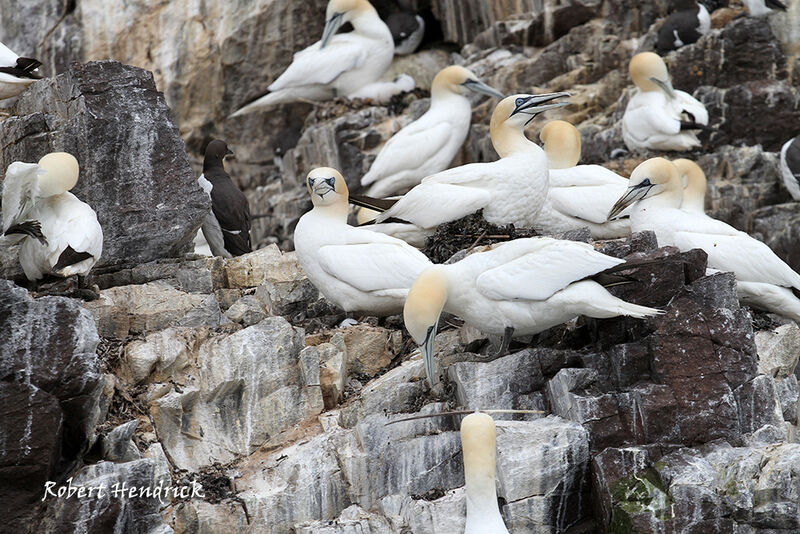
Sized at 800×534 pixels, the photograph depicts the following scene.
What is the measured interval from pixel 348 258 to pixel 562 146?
3.20 metres

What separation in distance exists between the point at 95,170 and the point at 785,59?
Answer: 715cm

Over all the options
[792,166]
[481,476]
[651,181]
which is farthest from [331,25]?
[481,476]

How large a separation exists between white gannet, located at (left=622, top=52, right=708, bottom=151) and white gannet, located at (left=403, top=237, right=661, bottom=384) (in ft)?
16.6

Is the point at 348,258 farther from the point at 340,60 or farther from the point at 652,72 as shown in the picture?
the point at 340,60

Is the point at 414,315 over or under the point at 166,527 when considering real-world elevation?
over

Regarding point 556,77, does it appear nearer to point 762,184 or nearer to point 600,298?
point 762,184

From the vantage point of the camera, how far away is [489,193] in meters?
9.32

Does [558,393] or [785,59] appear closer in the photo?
[558,393]

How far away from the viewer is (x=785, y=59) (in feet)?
42.9

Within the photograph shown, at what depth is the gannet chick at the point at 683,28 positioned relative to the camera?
13.4 meters

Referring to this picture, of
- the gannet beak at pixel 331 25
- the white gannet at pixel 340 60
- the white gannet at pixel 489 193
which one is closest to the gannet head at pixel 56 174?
the white gannet at pixel 489 193

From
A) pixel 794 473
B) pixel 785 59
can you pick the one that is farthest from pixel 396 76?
pixel 794 473

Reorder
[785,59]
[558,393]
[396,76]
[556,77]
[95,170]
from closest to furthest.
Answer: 1. [558,393]
2. [95,170]
3. [785,59]
4. [556,77]
5. [396,76]

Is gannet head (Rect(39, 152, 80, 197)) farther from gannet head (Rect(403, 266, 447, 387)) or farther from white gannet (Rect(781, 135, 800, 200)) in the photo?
white gannet (Rect(781, 135, 800, 200))
